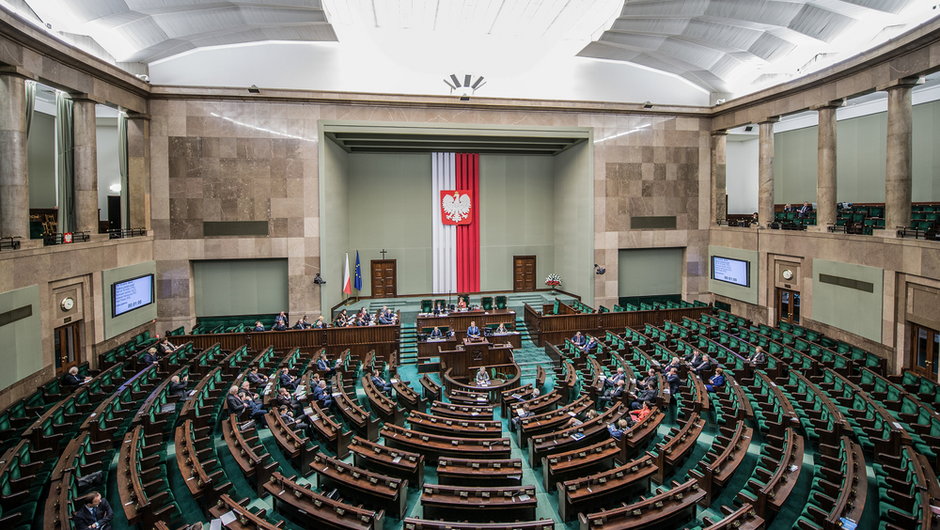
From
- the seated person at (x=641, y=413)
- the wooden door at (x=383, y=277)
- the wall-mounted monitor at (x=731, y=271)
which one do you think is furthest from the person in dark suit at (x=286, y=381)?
the wall-mounted monitor at (x=731, y=271)

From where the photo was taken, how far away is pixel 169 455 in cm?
880

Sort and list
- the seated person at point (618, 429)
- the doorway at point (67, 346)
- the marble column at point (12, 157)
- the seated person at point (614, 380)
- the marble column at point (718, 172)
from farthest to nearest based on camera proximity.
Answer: the marble column at point (718, 172) → the doorway at point (67, 346) → the marble column at point (12, 157) → the seated person at point (614, 380) → the seated person at point (618, 429)

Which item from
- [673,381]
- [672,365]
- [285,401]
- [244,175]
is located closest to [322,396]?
[285,401]

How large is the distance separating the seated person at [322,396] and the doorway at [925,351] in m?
14.2

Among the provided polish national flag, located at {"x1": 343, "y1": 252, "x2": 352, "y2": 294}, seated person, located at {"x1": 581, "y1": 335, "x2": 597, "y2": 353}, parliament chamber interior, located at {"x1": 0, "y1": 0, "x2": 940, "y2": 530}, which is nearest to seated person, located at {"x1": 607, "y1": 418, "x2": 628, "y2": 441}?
parliament chamber interior, located at {"x1": 0, "y1": 0, "x2": 940, "y2": 530}

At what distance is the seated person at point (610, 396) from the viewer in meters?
10.8

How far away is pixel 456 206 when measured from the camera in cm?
2192

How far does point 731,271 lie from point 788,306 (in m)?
2.68

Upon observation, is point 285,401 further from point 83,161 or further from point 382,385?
point 83,161

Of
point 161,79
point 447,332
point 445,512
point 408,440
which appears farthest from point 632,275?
point 161,79

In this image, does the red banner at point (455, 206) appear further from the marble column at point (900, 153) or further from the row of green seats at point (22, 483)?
the row of green seats at point (22, 483)

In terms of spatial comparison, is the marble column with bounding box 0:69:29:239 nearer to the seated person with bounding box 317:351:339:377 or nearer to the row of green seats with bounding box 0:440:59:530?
the row of green seats with bounding box 0:440:59:530

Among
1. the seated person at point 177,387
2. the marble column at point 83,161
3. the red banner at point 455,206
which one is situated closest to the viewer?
the seated person at point 177,387

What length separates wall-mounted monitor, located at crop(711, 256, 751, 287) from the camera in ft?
60.1
